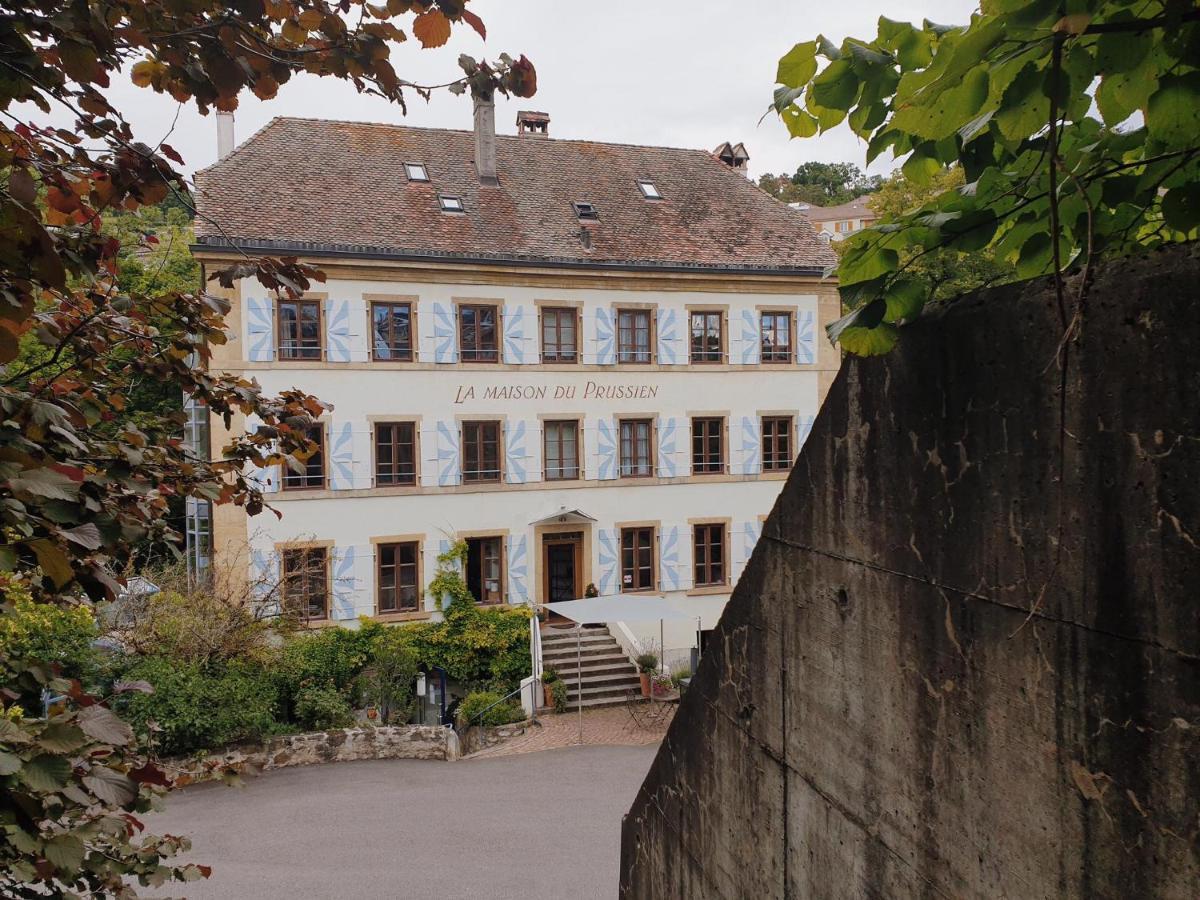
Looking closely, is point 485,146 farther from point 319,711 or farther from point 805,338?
point 319,711

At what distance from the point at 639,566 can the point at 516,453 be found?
13.4 feet

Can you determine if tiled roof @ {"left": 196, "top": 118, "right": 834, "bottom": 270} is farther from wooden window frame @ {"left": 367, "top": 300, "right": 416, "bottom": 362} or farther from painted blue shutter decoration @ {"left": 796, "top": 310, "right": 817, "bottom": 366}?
painted blue shutter decoration @ {"left": 796, "top": 310, "right": 817, "bottom": 366}

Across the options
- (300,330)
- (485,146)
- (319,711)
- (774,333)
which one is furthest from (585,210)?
(319,711)

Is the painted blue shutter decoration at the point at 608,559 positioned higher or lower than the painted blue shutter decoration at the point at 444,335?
lower

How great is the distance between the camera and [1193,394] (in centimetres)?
143

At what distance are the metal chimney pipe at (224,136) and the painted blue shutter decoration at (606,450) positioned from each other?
12.1 metres

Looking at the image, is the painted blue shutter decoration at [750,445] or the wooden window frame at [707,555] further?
the painted blue shutter decoration at [750,445]

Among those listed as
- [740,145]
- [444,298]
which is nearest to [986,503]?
[444,298]

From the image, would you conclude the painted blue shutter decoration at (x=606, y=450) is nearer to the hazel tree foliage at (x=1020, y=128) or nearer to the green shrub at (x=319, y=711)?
the green shrub at (x=319, y=711)

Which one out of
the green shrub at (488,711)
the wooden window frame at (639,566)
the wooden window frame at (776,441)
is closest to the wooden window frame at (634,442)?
the wooden window frame at (639,566)

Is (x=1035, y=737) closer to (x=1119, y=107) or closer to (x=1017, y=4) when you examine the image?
(x=1119, y=107)

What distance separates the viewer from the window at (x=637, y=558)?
Result: 2077 cm

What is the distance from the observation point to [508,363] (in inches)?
778

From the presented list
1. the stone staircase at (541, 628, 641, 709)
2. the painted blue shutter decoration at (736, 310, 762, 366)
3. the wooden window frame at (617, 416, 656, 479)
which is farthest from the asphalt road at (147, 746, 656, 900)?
the painted blue shutter decoration at (736, 310, 762, 366)
